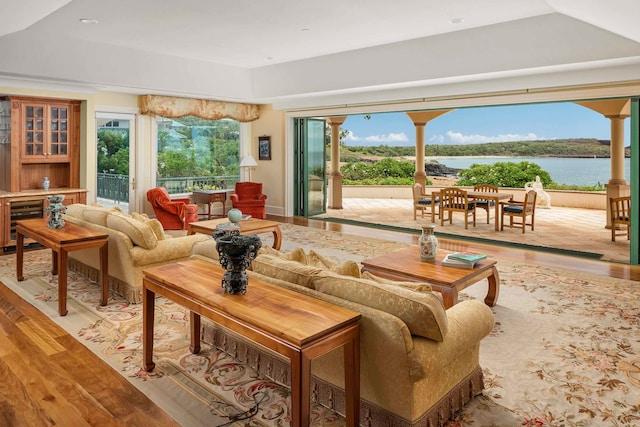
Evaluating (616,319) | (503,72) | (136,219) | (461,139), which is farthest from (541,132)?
(136,219)

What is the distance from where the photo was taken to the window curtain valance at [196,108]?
325 inches

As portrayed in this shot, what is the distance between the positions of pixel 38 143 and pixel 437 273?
596 centimetres

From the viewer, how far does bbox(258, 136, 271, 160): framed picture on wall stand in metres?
9.94

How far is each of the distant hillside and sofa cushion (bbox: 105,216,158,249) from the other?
1268 centimetres

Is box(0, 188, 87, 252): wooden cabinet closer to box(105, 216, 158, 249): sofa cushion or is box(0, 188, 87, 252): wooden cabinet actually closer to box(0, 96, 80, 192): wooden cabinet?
box(0, 96, 80, 192): wooden cabinet

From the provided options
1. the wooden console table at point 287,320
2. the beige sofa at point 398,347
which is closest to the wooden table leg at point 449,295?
the beige sofa at point 398,347

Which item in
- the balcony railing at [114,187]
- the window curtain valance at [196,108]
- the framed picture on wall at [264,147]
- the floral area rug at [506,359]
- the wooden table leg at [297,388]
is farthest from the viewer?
the framed picture on wall at [264,147]

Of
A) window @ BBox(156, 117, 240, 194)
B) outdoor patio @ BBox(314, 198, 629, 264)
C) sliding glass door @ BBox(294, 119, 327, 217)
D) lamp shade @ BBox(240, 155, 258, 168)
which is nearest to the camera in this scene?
outdoor patio @ BBox(314, 198, 629, 264)

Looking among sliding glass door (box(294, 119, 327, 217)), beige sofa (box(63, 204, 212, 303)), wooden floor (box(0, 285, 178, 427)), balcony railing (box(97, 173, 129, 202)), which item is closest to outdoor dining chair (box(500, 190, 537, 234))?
sliding glass door (box(294, 119, 327, 217))

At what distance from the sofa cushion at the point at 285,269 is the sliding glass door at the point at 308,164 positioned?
6.97 m

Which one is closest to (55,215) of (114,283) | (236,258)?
(114,283)

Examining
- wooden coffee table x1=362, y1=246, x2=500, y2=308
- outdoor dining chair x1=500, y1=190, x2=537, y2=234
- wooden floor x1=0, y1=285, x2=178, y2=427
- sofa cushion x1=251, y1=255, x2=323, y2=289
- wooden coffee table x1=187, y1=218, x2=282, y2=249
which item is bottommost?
→ wooden floor x1=0, y1=285, x2=178, y2=427

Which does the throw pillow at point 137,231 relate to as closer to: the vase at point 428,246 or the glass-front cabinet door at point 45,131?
the vase at point 428,246

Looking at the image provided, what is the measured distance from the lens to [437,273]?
3693mm
